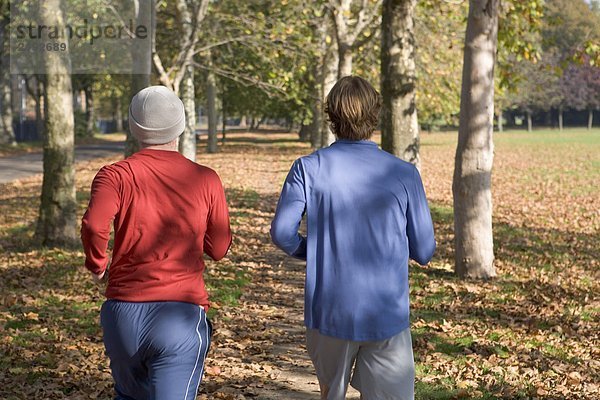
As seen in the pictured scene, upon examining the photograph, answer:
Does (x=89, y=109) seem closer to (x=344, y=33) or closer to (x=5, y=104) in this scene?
(x=5, y=104)

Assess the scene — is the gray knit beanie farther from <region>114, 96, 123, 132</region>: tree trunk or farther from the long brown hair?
<region>114, 96, 123, 132</region>: tree trunk

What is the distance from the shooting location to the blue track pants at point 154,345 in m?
3.25

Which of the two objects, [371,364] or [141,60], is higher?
[141,60]

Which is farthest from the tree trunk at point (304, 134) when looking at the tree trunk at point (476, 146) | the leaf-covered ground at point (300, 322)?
the tree trunk at point (476, 146)

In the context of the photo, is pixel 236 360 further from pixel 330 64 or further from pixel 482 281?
pixel 330 64

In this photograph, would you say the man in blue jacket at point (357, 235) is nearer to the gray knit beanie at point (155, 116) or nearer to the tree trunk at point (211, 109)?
the gray knit beanie at point (155, 116)

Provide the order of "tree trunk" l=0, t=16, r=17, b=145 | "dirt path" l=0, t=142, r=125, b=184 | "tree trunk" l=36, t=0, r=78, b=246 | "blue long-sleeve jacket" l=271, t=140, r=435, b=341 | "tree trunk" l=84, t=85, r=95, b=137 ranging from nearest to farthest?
"blue long-sleeve jacket" l=271, t=140, r=435, b=341 → "tree trunk" l=36, t=0, r=78, b=246 → "dirt path" l=0, t=142, r=125, b=184 → "tree trunk" l=0, t=16, r=17, b=145 → "tree trunk" l=84, t=85, r=95, b=137

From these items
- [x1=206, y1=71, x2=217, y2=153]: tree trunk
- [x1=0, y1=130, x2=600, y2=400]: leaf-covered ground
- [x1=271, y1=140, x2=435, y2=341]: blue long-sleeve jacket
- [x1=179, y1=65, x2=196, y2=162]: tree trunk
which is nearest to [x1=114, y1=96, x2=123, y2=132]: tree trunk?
[x1=206, y1=71, x2=217, y2=153]: tree trunk

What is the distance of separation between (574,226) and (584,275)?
5.52 m

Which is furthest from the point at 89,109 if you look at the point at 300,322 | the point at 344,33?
the point at 300,322

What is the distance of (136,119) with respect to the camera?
3.38 metres

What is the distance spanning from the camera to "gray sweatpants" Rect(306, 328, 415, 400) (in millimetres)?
3510

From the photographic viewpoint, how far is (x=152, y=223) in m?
3.30

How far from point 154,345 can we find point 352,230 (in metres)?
0.87
